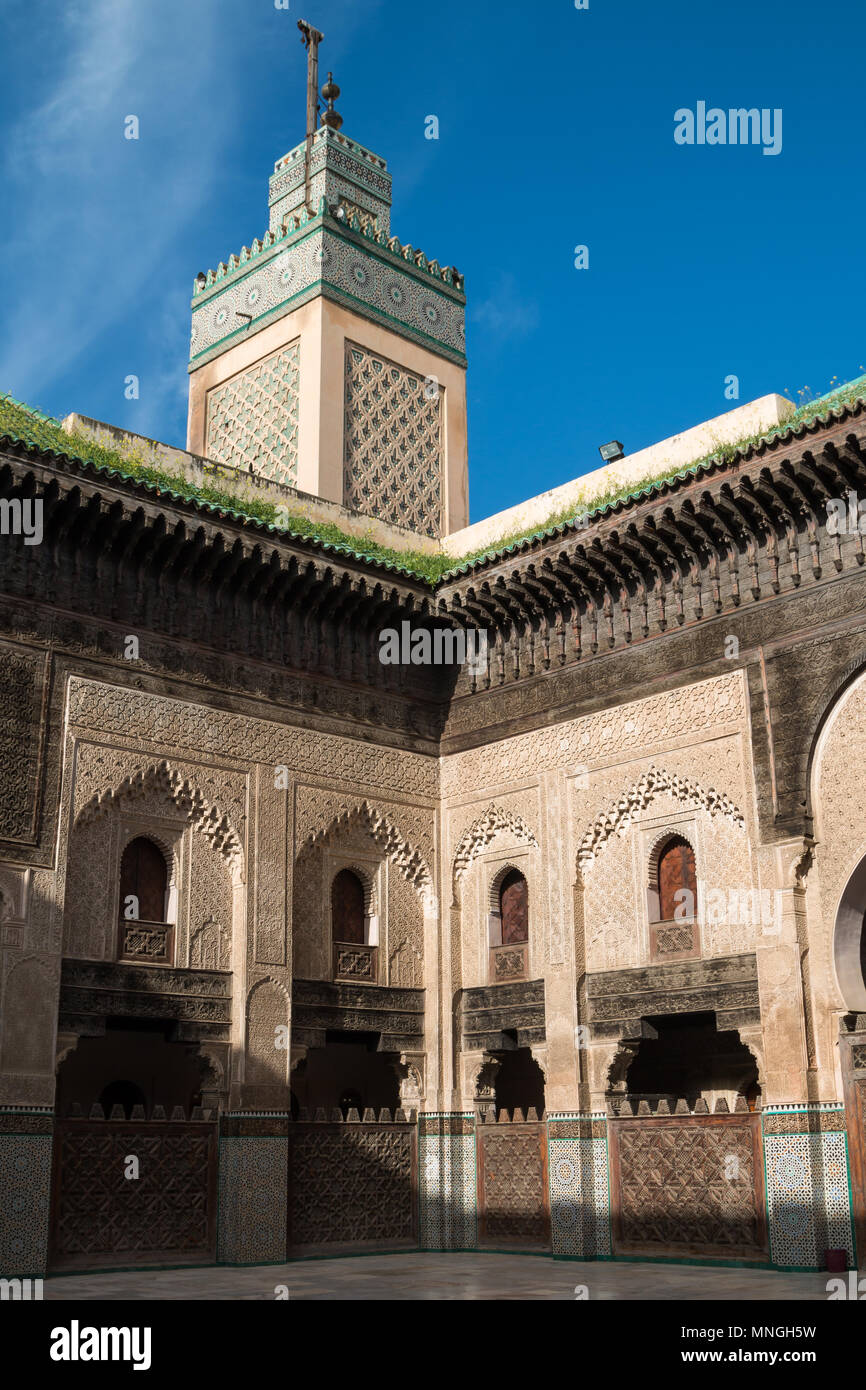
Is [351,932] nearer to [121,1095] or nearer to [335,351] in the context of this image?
[121,1095]

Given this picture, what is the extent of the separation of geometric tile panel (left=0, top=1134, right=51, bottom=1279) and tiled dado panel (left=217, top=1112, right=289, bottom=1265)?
1.26 meters

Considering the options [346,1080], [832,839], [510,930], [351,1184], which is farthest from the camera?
[346,1080]

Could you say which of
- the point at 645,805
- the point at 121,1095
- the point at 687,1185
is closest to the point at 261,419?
the point at 645,805

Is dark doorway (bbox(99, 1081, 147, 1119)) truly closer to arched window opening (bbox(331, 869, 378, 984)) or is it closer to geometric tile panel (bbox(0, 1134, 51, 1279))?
arched window opening (bbox(331, 869, 378, 984))

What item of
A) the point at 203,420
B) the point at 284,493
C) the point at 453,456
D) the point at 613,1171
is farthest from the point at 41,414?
the point at 613,1171

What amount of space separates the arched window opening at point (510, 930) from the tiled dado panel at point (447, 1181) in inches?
40.6

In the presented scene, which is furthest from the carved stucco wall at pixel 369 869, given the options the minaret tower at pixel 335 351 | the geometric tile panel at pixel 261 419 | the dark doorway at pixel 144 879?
the geometric tile panel at pixel 261 419

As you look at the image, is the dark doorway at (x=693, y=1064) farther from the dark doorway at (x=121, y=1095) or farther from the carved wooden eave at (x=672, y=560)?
the dark doorway at (x=121, y=1095)

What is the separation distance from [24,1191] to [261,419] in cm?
702

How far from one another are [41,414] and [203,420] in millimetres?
3438

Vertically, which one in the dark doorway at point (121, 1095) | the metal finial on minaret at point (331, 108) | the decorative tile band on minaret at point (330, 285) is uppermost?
the metal finial on minaret at point (331, 108)

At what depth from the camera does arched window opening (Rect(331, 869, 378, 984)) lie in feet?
33.4

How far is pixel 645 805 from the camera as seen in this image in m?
9.62

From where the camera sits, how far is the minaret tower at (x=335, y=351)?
12.4 metres
